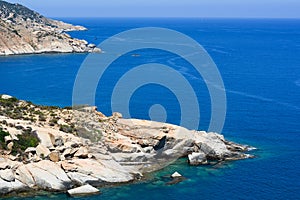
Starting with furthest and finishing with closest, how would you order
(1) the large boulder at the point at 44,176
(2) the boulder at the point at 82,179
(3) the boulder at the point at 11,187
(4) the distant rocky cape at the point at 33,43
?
(4) the distant rocky cape at the point at 33,43 < (2) the boulder at the point at 82,179 < (1) the large boulder at the point at 44,176 < (3) the boulder at the point at 11,187

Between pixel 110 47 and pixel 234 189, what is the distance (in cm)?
12291

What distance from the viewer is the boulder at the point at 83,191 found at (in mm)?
41344

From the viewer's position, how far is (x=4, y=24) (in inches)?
6093

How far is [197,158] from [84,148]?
12257 millimetres

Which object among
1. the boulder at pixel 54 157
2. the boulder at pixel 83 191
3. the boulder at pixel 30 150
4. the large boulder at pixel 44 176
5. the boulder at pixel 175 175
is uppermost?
the boulder at pixel 30 150

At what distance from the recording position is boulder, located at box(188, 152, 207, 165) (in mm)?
50219

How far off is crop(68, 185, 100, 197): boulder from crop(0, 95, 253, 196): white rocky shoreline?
9 centimetres

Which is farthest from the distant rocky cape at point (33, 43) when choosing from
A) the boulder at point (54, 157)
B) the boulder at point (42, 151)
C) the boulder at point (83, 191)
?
the boulder at point (83, 191)

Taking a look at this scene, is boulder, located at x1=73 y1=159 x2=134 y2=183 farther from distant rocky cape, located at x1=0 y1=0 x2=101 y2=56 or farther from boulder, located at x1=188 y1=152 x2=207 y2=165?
distant rocky cape, located at x1=0 y1=0 x2=101 y2=56

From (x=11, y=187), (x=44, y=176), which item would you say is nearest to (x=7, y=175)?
(x=11, y=187)

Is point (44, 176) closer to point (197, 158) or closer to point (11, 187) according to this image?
point (11, 187)

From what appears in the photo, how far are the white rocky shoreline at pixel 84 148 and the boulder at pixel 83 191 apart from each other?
9cm

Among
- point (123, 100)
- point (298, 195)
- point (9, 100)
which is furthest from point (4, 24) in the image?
point (298, 195)

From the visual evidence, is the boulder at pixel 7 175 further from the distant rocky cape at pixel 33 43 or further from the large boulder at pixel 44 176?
the distant rocky cape at pixel 33 43
